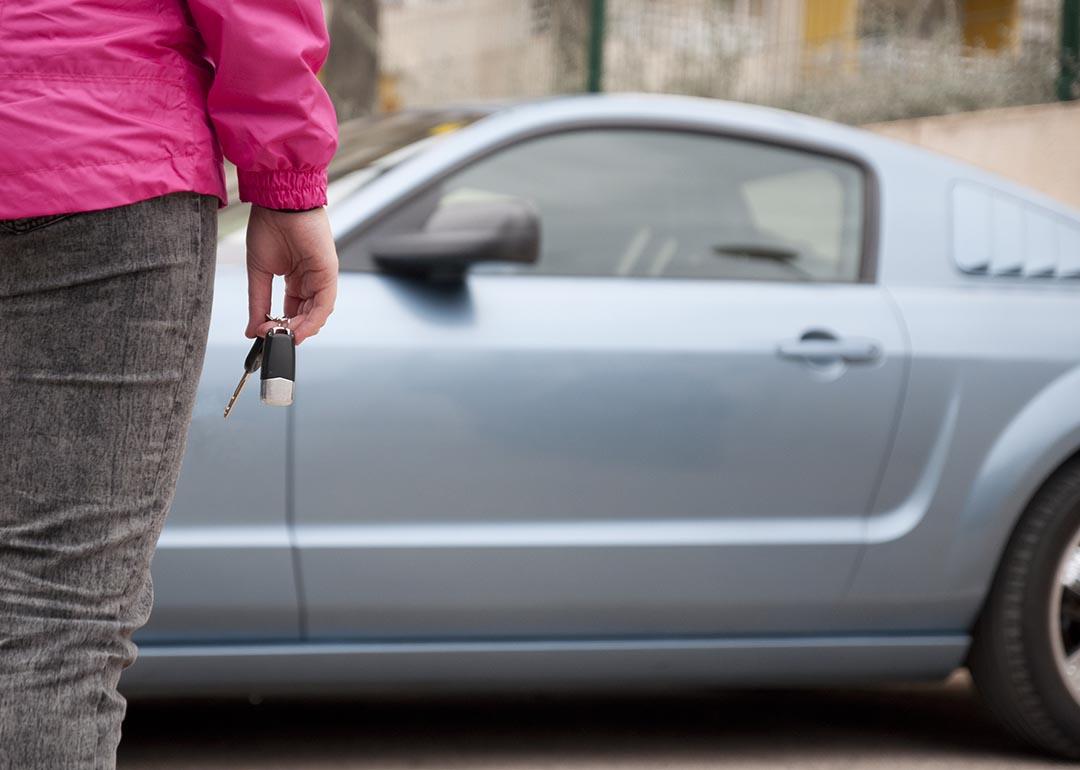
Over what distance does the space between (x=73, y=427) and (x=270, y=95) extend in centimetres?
33

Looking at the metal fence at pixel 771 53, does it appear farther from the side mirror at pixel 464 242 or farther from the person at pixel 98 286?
the person at pixel 98 286

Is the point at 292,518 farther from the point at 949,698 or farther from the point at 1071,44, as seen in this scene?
the point at 1071,44

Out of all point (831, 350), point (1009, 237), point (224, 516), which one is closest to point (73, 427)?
point (224, 516)

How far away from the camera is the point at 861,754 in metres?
3.36

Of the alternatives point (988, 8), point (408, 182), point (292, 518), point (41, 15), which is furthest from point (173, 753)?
point (988, 8)

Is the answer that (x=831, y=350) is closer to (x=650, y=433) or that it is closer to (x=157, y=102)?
(x=650, y=433)

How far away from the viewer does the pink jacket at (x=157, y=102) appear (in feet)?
4.19

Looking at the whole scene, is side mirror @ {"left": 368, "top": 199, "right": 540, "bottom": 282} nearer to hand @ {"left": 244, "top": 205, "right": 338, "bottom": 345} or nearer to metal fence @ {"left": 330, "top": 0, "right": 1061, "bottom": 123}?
hand @ {"left": 244, "top": 205, "right": 338, "bottom": 345}

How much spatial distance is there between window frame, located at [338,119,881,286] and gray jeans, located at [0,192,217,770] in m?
1.79

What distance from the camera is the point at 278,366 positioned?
1519 mm

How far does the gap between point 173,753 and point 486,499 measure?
2.90 feet

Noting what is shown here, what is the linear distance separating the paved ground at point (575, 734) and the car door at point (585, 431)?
0.37 m

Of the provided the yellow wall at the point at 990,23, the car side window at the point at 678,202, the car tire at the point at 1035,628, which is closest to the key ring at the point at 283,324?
the car side window at the point at 678,202

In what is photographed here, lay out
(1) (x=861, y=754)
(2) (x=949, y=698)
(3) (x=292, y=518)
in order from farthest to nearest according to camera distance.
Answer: (2) (x=949, y=698), (1) (x=861, y=754), (3) (x=292, y=518)
